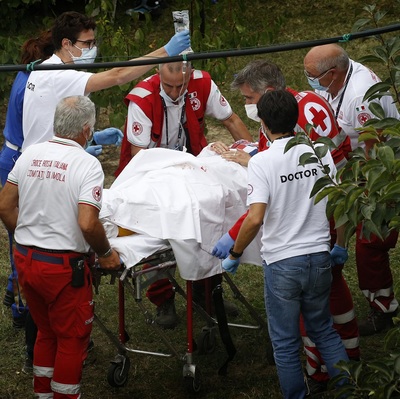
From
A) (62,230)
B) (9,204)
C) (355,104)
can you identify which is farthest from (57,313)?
(355,104)

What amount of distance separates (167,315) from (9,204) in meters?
1.69

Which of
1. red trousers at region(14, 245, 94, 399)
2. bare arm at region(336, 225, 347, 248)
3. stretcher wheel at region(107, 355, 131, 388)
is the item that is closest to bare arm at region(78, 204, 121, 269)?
red trousers at region(14, 245, 94, 399)

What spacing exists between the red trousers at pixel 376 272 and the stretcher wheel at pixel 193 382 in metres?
1.22

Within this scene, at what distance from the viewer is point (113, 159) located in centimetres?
916

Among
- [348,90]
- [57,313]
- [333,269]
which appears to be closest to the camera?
[57,313]

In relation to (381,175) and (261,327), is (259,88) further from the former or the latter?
(381,175)

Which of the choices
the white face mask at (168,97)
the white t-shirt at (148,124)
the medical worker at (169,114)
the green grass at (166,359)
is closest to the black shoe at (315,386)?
the green grass at (166,359)

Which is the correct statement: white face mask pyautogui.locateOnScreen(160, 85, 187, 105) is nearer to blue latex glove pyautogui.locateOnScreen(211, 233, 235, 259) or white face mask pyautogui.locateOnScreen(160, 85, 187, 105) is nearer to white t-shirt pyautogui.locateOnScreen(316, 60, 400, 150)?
white t-shirt pyautogui.locateOnScreen(316, 60, 400, 150)

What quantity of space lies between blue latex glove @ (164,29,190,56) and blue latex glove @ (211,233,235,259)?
3.65ft

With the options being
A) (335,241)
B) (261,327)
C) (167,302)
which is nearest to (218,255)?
(335,241)

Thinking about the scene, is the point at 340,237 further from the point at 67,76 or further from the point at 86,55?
the point at 86,55

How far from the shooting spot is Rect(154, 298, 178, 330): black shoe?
575 cm

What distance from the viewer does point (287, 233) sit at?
4.16 meters

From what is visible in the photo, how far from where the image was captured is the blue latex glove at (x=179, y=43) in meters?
4.93
